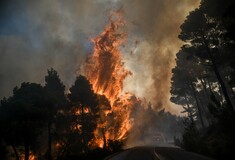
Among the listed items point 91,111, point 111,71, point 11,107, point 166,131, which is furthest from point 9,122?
point 166,131

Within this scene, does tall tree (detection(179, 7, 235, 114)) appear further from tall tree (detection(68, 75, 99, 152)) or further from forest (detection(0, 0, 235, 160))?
tall tree (detection(68, 75, 99, 152))

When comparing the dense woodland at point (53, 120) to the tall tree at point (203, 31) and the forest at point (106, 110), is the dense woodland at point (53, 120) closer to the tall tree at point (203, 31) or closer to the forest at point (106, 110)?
the forest at point (106, 110)

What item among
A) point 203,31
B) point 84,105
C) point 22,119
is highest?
point 203,31

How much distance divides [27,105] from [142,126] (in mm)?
90054

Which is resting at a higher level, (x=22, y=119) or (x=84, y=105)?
(x=84, y=105)

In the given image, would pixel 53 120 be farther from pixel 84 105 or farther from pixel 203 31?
pixel 203 31

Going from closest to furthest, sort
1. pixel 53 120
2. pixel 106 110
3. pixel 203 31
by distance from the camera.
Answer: pixel 203 31
pixel 53 120
pixel 106 110

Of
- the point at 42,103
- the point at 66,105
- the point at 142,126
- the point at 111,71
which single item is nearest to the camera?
the point at 42,103

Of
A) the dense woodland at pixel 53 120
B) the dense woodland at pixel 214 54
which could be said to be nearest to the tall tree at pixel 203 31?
the dense woodland at pixel 214 54

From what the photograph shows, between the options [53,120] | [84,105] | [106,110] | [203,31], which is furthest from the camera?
[106,110]

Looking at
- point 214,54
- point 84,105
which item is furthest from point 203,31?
point 84,105

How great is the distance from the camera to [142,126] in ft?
393


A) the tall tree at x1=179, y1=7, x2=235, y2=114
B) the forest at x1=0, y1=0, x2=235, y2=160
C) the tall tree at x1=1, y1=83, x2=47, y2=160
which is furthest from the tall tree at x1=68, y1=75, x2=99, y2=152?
the tall tree at x1=179, y1=7, x2=235, y2=114

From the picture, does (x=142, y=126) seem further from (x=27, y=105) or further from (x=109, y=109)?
(x=27, y=105)
